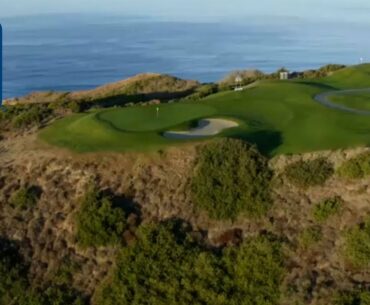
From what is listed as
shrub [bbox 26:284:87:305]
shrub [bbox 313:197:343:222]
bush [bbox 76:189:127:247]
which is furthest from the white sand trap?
shrub [bbox 26:284:87:305]

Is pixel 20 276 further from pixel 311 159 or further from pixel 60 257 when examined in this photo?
pixel 311 159

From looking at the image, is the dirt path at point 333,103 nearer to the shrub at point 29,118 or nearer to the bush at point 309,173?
the bush at point 309,173

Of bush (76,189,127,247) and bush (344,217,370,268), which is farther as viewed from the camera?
bush (76,189,127,247)

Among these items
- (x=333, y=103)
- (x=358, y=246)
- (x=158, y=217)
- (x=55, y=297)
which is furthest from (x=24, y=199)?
(x=333, y=103)

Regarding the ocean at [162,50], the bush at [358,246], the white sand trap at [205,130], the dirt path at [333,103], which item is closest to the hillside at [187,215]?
the bush at [358,246]

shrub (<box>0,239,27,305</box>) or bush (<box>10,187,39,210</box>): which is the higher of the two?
bush (<box>10,187,39,210</box>)

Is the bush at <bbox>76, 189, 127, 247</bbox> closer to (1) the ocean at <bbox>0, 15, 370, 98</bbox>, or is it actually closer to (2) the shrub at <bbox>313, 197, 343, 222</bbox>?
(2) the shrub at <bbox>313, 197, 343, 222</bbox>
